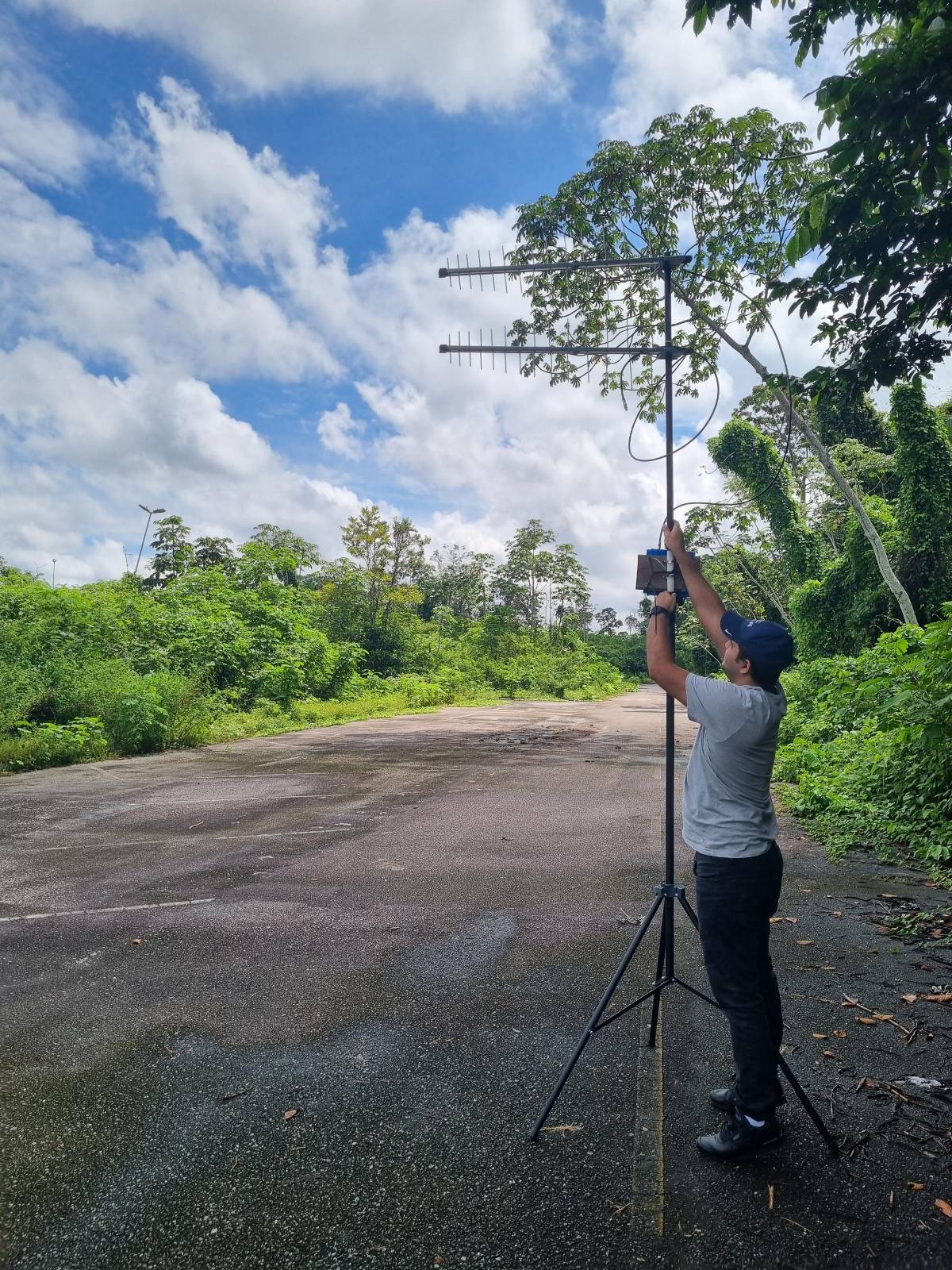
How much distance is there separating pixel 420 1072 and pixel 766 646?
2120 millimetres

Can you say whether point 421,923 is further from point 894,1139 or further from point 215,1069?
point 894,1139

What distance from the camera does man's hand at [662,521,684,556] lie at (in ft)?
8.99

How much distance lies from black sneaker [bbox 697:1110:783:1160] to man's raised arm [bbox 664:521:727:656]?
1.51m

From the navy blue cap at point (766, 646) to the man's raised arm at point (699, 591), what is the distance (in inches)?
3.6

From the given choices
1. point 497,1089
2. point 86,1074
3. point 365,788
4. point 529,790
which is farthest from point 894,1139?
point 365,788

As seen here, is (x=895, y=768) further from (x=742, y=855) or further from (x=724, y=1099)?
(x=742, y=855)

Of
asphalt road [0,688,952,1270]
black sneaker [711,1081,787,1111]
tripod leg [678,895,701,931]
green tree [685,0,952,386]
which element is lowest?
asphalt road [0,688,952,1270]

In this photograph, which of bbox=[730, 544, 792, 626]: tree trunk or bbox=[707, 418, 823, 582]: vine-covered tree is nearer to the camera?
bbox=[707, 418, 823, 582]: vine-covered tree

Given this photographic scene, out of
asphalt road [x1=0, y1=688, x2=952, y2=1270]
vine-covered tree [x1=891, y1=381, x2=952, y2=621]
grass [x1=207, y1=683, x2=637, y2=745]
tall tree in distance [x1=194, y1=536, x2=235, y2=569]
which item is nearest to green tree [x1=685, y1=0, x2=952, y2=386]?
asphalt road [x1=0, y1=688, x2=952, y2=1270]

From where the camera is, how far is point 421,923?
4.54 metres

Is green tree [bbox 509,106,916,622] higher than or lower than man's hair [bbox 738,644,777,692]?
higher

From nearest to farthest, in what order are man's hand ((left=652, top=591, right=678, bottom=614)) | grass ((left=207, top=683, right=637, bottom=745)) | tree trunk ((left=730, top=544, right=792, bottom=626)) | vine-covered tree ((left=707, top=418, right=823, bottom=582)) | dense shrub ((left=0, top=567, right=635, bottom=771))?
man's hand ((left=652, top=591, right=678, bottom=614))
dense shrub ((left=0, top=567, right=635, bottom=771))
grass ((left=207, top=683, right=637, bottom=745))
vine-covered tree ((left=707, top=418, right=823, bottom=582))
tree trunk ((left=730, top=544, right=792, bottom=626))

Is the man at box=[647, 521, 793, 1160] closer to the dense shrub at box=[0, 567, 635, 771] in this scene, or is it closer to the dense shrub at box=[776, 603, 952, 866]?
the dense shrub at box=[776, 603, 952, 866]

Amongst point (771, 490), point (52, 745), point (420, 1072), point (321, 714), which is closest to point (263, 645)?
point (321, 714)
